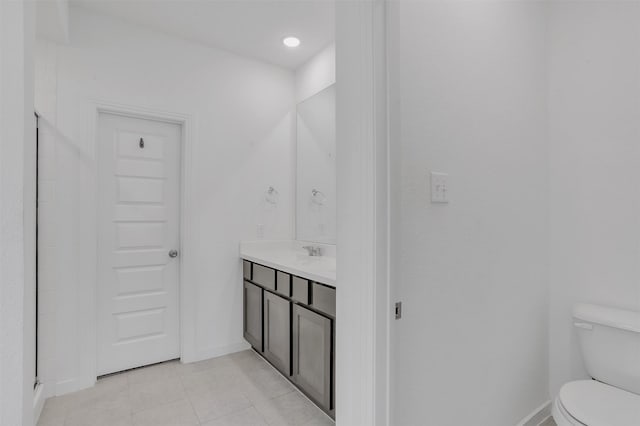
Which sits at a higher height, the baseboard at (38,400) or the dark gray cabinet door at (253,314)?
the dark gray cabinet door at (253,314)

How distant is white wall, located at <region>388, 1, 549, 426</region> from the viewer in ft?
3.79

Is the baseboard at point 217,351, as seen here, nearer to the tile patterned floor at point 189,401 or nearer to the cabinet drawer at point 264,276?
the tile patterned floor at point 189,401

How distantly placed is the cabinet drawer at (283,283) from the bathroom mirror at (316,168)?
2.09 ft

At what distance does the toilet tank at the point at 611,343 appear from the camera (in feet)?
4.68

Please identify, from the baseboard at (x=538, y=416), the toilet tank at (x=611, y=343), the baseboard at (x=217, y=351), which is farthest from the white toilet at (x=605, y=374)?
the baseboard at (x=217, y=351)

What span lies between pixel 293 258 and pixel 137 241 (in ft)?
3.96

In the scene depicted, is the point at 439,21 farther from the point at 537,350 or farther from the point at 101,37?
the point at 101,37

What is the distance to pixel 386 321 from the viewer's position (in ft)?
3.47

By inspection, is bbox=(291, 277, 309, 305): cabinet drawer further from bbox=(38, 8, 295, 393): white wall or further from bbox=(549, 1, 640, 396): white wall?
bbox=(549, 1, 640, 396): white wall

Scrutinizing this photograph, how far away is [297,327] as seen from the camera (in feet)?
6.63

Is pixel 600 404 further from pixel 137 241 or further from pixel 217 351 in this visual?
pixel 137 241

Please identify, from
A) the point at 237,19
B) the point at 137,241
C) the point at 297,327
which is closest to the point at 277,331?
the point at 297,327

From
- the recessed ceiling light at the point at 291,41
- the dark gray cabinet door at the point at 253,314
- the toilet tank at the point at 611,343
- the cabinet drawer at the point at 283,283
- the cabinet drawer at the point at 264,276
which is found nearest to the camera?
the toilet tank at the point at 611,343

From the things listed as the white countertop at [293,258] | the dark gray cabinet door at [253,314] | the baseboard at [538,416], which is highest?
the white countertop at [293,258]
